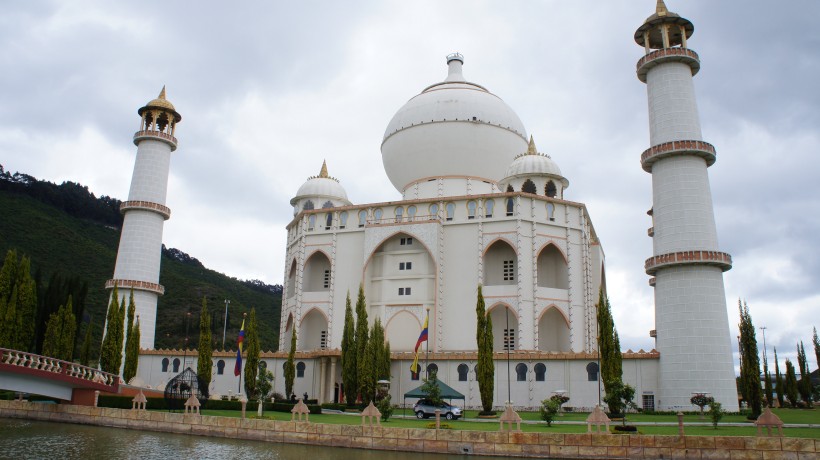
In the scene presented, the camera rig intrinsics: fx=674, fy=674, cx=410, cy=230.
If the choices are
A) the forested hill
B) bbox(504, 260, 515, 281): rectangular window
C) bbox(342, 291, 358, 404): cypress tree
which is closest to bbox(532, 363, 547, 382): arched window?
bbox(504, 260, 515, 281): rectangular window

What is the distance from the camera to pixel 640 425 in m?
22.8

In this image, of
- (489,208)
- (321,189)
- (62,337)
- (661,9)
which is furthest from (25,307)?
(661,9)

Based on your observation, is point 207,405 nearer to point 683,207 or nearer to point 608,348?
point 608,348

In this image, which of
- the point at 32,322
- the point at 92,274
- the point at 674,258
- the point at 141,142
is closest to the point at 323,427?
the point at 674,258

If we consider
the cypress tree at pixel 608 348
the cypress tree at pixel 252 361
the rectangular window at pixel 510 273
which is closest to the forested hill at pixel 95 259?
the cypress tree at pixel 252 361

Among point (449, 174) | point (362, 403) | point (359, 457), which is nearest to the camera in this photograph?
point (359, 457)

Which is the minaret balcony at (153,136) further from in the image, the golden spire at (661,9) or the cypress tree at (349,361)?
the golden spire at (661,9)

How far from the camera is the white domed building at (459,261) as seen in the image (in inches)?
1350

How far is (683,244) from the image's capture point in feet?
94.2

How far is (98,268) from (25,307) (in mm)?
29003

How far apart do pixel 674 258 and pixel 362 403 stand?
598 inches

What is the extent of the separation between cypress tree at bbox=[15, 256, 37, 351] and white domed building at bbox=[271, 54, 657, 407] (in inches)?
465

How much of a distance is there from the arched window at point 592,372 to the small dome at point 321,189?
20.9 m

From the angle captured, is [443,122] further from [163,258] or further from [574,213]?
[163,258]
